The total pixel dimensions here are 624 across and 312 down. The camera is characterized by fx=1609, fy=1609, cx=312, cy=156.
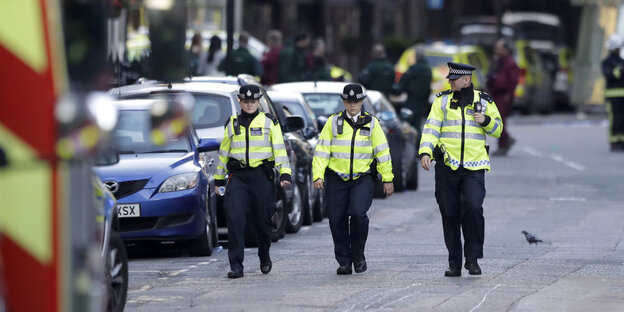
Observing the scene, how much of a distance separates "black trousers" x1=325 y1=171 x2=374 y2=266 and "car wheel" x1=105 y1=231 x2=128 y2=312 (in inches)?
127

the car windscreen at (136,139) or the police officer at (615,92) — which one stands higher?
the car windscreen at (136,139)

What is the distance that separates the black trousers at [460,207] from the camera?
12.2 m

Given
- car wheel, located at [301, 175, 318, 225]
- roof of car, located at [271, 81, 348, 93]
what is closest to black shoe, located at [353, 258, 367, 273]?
car wheel, located at [301, 175, 318, 225]

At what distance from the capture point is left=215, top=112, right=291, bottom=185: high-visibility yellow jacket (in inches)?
493

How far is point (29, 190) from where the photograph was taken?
17.0ft

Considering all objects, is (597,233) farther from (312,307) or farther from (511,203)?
(312,307)

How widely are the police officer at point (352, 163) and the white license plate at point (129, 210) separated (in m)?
1.83

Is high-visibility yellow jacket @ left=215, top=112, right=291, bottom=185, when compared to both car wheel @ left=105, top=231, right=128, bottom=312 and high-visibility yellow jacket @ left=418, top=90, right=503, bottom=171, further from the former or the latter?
car wheel @ left=105, top=231, right=128, bottom=312

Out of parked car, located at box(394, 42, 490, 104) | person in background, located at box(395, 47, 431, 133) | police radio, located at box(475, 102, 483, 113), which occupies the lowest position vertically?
parked car, located at box(394, 42, 490, 104)

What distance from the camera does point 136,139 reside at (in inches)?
562

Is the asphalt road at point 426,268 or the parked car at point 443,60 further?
the parked car at point 443,60

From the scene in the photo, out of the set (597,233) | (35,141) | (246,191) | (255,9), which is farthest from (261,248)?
(255,9)

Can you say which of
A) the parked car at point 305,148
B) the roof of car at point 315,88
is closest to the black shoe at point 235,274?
the parked car at point 305,148

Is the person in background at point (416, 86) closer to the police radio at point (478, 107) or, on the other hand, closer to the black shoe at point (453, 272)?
the police radio at point (478, 107)
